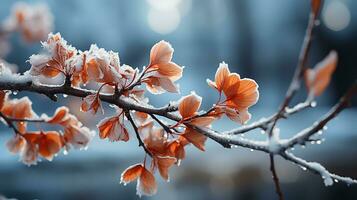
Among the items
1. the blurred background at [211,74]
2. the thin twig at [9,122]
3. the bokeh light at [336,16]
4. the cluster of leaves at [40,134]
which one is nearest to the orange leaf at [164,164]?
the cluster of leaves at [40,134]

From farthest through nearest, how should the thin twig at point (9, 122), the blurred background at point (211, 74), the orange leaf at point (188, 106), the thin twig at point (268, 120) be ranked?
the blurred background at point (211, 74), the thin twig at point (9, 122), the orange leaf at point (188, 106), the thin twig at point (268, 120)

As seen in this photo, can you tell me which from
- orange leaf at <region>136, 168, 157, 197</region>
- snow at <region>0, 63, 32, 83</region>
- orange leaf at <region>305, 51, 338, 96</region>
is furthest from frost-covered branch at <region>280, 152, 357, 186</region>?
snow at <region>0, 63, 32, 83</region>

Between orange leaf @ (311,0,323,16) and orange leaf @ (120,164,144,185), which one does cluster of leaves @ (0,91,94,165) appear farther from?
orange leaf @ (311,0,323,16)

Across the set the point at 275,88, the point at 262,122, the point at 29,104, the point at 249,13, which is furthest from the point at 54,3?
the point at 262,122

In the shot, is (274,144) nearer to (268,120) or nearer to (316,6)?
(268,120)

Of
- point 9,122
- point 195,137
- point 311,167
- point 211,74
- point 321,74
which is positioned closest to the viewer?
point 321,74

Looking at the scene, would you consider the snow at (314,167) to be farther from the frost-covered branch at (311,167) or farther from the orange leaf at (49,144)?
the orange leaf at (49,144)

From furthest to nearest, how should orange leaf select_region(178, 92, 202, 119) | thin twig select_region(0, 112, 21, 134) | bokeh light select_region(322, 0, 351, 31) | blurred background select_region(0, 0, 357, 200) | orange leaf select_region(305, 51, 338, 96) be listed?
bokeh light select_region(322, 0, 351, 31)
blurred background select_region(0, 0, 357, 200)
thin twig select_region(0, 112, 21, 134)
orange leaf select_region(178, 92, 202, 119)
orange leaf select_region(305, 51, 338, 96)

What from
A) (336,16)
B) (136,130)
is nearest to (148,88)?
(136,130)

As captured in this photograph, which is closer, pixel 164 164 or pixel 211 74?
pixel 164 164
